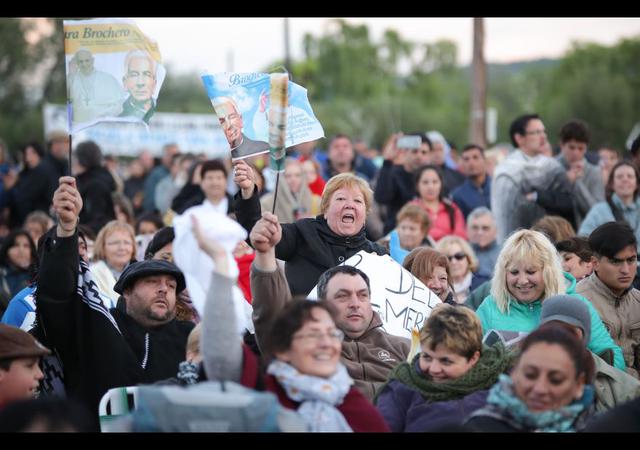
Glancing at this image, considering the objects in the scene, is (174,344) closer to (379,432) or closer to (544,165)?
(379,432)

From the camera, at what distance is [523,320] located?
7094 millimetres

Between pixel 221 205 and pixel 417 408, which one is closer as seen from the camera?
pixel 417 408

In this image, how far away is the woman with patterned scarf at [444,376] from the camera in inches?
212

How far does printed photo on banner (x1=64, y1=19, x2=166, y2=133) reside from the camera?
21.9 feet

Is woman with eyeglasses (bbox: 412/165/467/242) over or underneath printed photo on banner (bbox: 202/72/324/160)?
underneath

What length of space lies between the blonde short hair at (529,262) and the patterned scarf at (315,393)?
2654mm

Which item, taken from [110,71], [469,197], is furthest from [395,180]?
[110,71]

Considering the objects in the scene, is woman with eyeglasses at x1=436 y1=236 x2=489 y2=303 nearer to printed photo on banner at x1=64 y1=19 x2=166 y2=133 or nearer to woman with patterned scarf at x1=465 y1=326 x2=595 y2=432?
printed photo on banner at x1=64 y1=19 x2=166 y2=133

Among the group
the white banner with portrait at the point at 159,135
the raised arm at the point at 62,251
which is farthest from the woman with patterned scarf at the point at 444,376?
the white banner with portrait at the point at 159,135

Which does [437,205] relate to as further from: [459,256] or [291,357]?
[291,357]

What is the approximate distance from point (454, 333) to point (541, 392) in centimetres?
82

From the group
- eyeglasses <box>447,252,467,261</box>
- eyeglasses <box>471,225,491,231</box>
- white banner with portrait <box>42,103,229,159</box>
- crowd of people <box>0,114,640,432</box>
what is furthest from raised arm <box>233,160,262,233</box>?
white banner with portrait <box>42,103,229,159</box>

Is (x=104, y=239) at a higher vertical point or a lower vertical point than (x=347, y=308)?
higher
